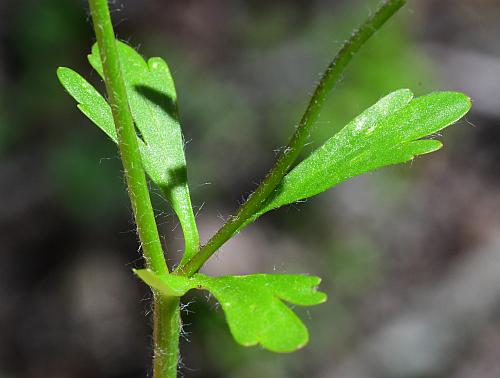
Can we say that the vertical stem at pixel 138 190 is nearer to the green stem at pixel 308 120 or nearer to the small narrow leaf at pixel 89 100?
the green stem at pixel 308 120

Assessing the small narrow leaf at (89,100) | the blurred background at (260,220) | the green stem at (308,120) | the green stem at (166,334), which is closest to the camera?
the green stem at (308,120)

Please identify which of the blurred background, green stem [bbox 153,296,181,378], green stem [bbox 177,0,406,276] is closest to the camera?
green stem [bbox 177,0,406,276]

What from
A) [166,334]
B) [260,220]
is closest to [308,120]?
[166,334]

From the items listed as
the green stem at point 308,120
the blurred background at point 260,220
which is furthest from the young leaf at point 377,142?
the blurred background at point 260,220

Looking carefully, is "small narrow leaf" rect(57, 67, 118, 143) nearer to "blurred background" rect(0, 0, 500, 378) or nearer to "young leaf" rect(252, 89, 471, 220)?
"young leaf" rect(252, 89, 471, 220)

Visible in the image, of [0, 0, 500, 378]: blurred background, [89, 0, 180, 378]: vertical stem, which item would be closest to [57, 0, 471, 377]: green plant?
[89, 0, 180, 378]: vertical stem

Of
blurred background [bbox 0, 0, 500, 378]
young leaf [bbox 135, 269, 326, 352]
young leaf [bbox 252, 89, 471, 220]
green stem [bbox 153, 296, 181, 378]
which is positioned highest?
young leaf [bbox 252, 89, 471, 220]

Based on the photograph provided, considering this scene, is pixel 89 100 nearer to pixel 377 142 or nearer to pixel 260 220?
pixel 377 142
